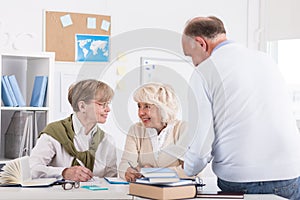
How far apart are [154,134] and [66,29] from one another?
5.82 feet

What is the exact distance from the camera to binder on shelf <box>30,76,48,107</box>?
3.95m

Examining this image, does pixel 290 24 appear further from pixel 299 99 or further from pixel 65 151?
pixel 65 151

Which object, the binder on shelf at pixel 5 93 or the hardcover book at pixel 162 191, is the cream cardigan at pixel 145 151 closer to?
the hardcover book at pixel 162 191

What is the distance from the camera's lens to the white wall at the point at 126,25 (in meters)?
4.16

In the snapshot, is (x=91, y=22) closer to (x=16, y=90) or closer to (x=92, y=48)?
(x=92, y=48)

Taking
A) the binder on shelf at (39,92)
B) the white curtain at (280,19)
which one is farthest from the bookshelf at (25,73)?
the white curtain at (280,19)

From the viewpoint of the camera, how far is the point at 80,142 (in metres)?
2.75

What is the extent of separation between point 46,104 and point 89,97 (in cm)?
126

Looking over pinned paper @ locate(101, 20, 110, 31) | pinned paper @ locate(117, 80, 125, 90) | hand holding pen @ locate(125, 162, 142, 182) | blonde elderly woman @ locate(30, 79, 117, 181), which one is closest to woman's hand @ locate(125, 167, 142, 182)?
hand holding pen @ locate(125, 162, 142, 182)

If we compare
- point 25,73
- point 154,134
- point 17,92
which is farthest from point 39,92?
point 154,134

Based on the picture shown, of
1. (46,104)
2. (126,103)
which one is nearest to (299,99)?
(126,103)

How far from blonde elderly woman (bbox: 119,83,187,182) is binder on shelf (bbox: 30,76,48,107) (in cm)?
123

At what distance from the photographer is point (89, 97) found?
9.20 feet

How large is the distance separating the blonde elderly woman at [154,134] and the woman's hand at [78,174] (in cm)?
30
